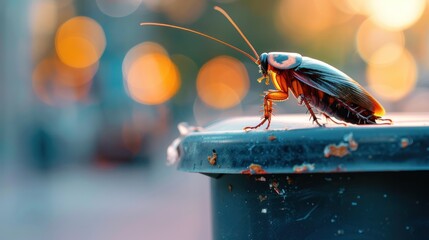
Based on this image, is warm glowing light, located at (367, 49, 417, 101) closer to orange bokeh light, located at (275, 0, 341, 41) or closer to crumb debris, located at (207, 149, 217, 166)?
orange bokeh light, located at (275, 0, 341, 41)

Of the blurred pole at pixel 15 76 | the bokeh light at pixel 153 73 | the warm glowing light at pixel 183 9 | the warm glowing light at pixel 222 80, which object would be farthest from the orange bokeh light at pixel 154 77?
the blurred pole at pixel 15 76

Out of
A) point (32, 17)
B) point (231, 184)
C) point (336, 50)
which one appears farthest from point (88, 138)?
point (231, 184)

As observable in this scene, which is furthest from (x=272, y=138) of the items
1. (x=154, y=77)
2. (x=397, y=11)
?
(x=397, y=11)

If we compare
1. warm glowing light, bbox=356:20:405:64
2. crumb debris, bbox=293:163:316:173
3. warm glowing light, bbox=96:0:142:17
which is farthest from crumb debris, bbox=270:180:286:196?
warm glowing light, bbox=356:20:405:64

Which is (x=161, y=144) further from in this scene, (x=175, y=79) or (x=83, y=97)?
(x=175, y=79)

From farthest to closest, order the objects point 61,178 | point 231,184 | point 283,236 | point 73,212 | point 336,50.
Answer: point 336,50
point 61,178
point 73,212
point 231,184
point 283,236

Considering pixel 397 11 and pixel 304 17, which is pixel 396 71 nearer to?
pixel 397 11

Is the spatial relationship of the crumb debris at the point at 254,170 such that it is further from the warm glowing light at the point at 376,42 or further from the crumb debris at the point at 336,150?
the warm glowing light at the point at 376,42
